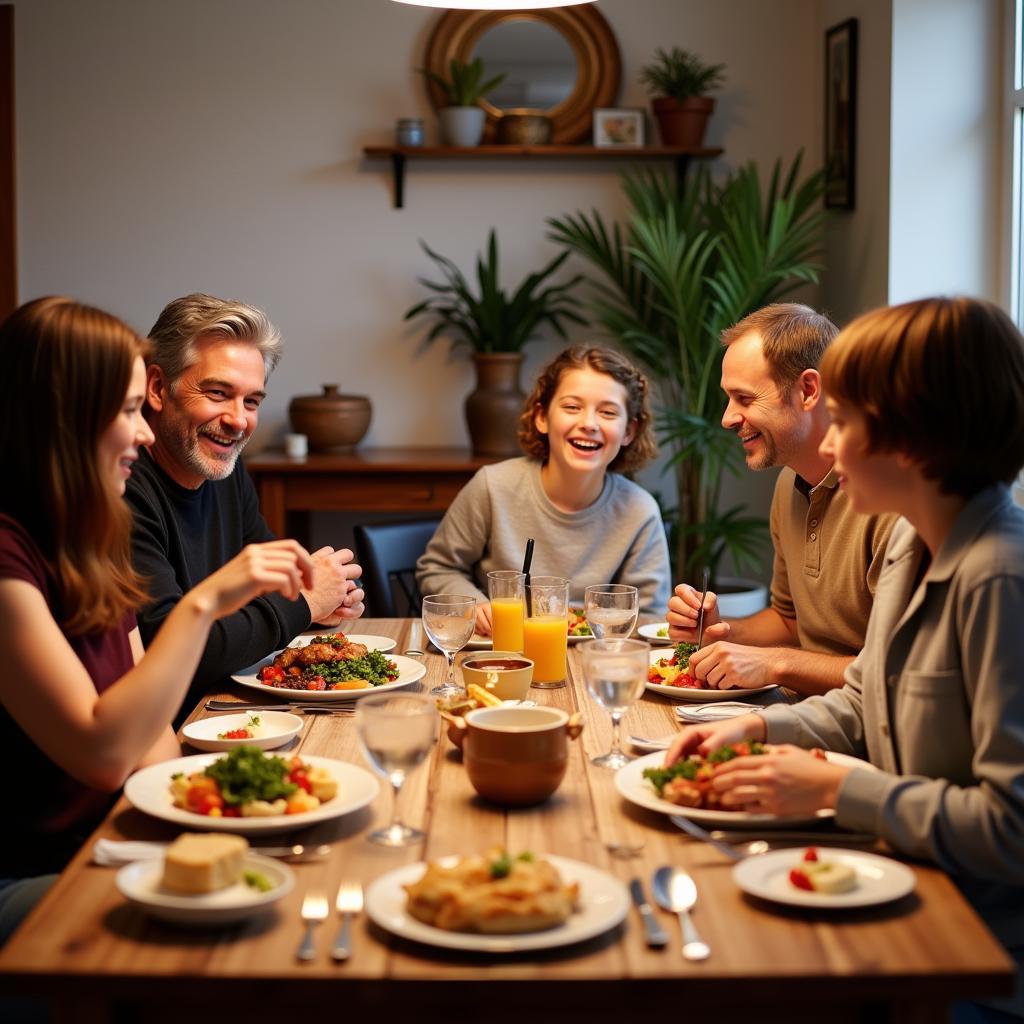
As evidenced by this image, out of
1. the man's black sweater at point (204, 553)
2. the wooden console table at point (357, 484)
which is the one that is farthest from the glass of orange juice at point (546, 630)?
the wooden console table at point (357, 484)

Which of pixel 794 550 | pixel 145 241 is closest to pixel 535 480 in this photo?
pixel 794 550

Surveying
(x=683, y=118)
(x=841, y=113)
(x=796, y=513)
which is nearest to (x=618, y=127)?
(x=683, y=118)

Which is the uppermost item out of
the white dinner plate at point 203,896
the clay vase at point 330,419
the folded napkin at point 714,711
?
the clay vase at point 330,419

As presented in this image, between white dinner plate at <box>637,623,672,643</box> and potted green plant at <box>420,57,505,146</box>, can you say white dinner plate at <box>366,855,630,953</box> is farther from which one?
potted green plant at <box>420,57,505,146</box>

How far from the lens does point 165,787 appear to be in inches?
57.2

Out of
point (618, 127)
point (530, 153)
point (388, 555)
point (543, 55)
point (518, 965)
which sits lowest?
point (518, 965)

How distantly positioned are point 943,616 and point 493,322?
11.0 ft

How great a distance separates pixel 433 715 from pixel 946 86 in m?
3.18

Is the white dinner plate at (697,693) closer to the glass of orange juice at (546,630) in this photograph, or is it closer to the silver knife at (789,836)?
the glass of orange juice at (546,630)

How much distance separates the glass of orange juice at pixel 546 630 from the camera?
2035 millimetres

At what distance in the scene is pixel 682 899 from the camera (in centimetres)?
120

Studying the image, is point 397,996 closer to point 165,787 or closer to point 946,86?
point 165,787

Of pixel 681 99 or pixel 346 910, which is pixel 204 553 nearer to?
pixel 346 910

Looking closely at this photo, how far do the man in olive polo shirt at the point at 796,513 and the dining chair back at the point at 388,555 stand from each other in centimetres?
101
